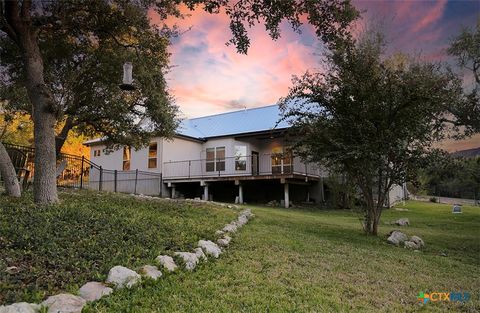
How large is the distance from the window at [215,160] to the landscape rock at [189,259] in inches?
652

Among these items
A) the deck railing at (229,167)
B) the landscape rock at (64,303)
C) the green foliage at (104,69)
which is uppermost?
the green foliage at (104,69)

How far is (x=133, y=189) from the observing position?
2148cm

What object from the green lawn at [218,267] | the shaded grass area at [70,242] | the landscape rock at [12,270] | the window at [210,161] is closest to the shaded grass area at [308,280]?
the green lawn at [218,267]

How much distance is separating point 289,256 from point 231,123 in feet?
58.2

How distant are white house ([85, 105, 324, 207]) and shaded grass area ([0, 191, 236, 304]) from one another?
1314 centimetres

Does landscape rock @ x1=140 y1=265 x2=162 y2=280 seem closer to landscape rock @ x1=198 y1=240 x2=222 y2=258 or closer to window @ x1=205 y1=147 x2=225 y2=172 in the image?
landscape rock @ x1=198 y1=240 x2=222 y2=258

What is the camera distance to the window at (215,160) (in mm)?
21984

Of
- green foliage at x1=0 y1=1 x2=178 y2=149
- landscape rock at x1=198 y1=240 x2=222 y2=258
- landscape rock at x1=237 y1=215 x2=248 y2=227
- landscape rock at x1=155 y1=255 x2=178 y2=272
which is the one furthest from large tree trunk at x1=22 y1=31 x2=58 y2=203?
landscape rock at x1=237 y1=215 x2=248 y2=227

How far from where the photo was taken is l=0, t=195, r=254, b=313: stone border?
313cm

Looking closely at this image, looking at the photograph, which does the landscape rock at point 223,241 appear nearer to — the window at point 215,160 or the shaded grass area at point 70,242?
the shaded grass area at point 70,242

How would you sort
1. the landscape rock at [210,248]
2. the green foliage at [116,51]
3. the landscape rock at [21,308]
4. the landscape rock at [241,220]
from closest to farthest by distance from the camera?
the landscape rock at [21,308] < the landscape rock at [210,248] < the green foliage at [116,51] < the landscape rock at [241,220]

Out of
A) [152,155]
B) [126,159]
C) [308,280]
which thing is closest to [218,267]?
[308,280]

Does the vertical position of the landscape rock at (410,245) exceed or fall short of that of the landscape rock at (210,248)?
it falls short

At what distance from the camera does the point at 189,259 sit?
200 inches
